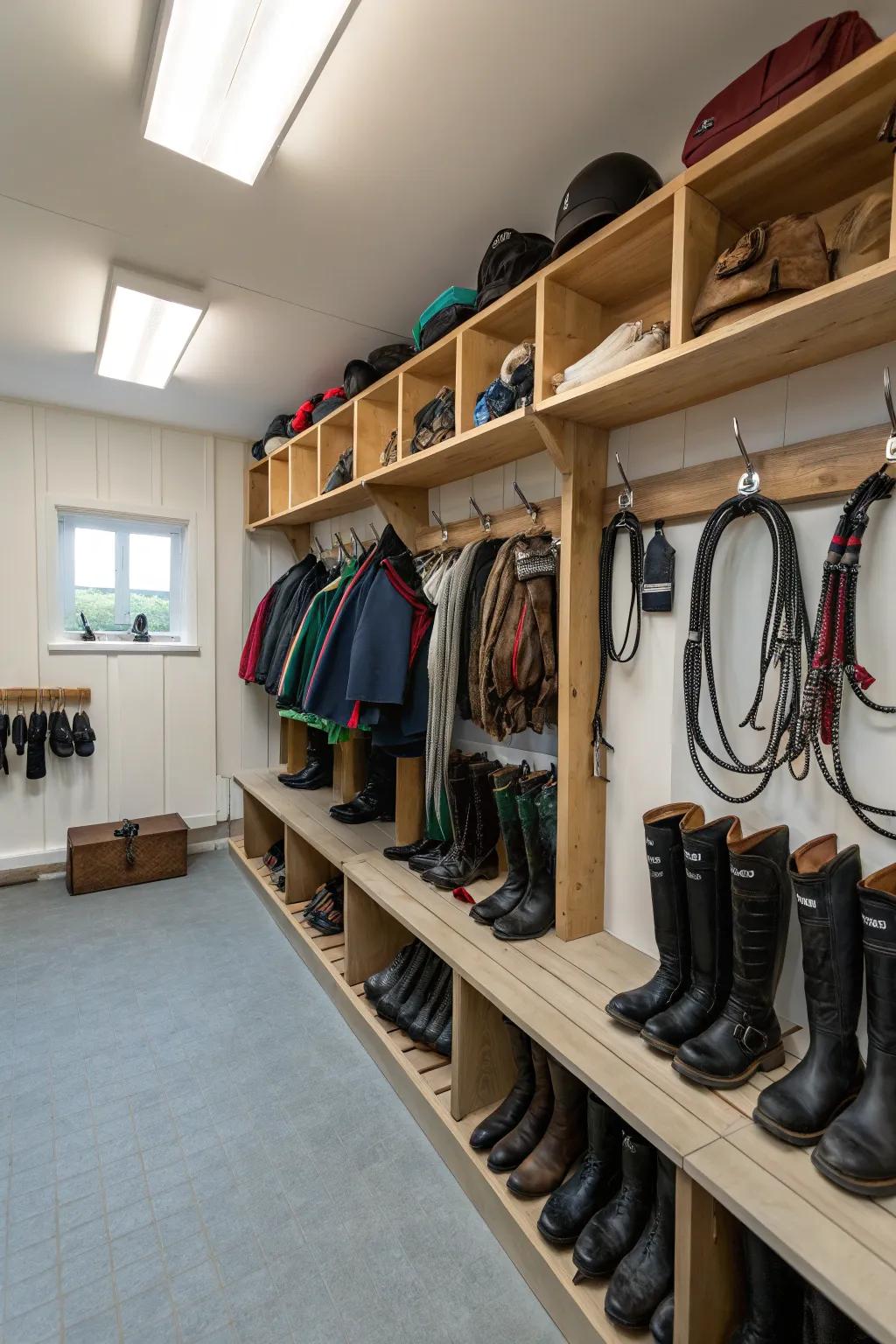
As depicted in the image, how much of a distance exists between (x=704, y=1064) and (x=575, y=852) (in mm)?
628

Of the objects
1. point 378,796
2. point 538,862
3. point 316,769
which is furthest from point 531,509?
point 316,769

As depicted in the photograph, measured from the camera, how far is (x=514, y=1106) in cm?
162

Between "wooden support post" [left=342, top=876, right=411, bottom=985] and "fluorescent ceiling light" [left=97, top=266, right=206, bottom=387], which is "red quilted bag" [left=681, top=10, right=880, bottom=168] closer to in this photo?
"fluorescent ceiling light" [left=97, top=266, right=206, bottom=387]

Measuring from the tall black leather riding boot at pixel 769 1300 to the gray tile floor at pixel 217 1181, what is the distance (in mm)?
469

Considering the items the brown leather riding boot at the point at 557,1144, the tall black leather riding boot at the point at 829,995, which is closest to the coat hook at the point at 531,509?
the tall black leather riding boot at the point at 829,995

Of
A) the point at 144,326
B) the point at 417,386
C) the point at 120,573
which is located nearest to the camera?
the point at 417,386

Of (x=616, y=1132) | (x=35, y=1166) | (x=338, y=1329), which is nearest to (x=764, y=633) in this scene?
(x=616, y=1132)

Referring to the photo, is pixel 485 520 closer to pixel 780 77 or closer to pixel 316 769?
pixel 780 77

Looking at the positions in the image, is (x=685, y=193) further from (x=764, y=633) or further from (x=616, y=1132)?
(x=616, y=1132)

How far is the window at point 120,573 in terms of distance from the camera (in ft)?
12.3

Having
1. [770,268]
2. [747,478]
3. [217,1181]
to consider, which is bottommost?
[217,1181]

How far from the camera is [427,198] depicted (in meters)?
1.75

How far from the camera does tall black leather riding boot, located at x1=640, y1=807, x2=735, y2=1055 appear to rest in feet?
4.32

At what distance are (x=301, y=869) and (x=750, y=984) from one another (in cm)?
224
